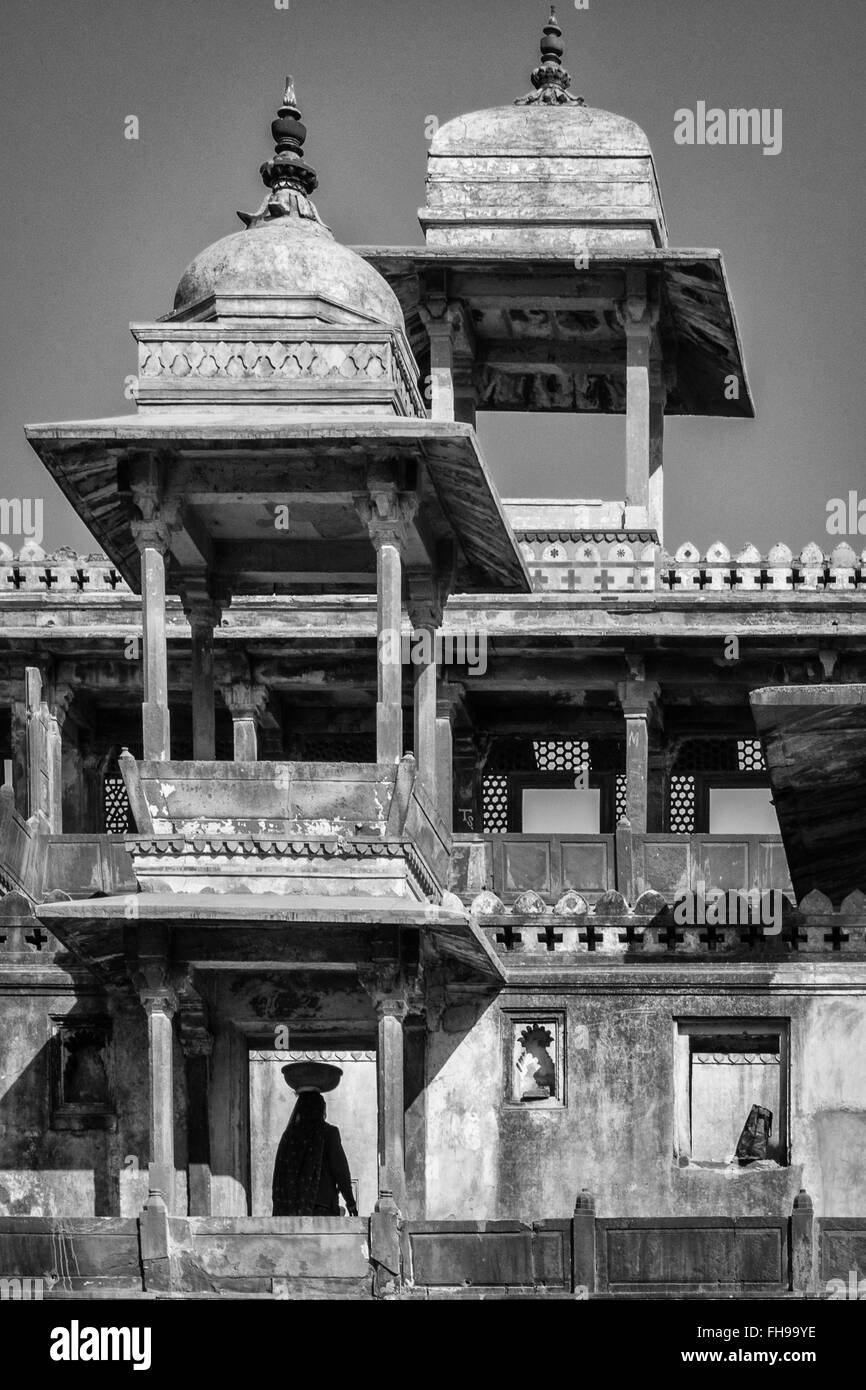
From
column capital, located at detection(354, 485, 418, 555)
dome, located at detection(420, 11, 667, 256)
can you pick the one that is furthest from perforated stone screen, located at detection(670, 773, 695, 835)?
column capital, located at detection(354, 485, 418, 555)

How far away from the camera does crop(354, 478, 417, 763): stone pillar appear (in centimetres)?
3197

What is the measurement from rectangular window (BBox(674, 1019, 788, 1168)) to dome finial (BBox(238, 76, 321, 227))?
27.4 ft

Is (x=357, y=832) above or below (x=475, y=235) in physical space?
below

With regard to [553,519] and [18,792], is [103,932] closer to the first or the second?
[18,792]

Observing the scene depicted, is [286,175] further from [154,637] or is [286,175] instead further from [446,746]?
[446,746]

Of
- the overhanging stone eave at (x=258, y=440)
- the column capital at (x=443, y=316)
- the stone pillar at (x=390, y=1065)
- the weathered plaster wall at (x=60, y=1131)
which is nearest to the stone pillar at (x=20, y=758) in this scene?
the column capital at (x=443, y=316)

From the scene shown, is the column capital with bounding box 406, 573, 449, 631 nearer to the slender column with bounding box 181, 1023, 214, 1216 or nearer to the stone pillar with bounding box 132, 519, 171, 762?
the stone pillar with bounding box 132, 519, 171, 762

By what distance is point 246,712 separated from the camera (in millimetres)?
41906

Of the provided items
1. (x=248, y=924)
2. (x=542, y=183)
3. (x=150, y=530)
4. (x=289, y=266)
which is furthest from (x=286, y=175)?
(x=542, y=183)

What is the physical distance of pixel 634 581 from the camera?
4197cm

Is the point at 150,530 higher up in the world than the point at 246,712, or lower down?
higher up

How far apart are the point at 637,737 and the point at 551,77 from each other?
9.20 metres

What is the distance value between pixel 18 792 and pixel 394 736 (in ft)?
34.4
